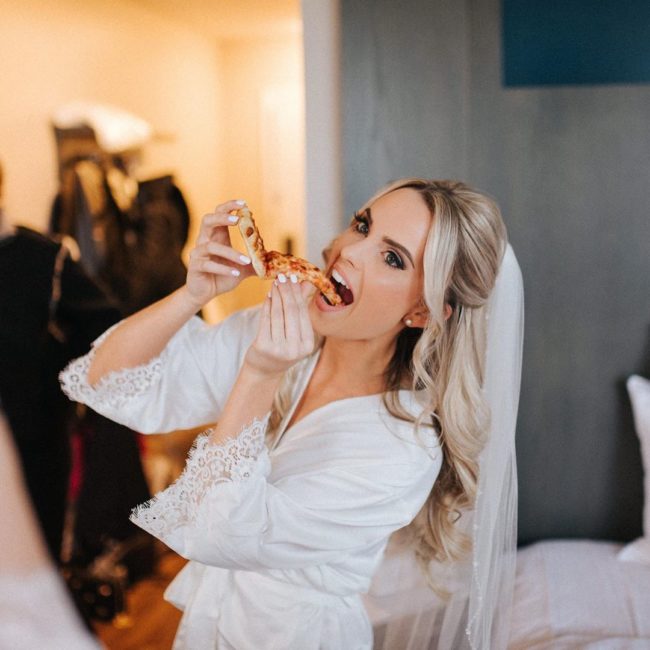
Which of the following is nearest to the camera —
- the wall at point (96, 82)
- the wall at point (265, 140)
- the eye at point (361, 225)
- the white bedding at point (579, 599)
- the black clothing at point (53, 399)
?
the eye at point (361, 225)

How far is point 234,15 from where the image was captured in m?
3.71

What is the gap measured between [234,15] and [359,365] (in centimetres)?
286

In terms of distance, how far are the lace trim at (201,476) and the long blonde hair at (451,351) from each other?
0.31m

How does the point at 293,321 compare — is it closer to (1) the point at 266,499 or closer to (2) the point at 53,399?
(1) the point at 266,499

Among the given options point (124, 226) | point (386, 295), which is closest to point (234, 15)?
point (124, 226)

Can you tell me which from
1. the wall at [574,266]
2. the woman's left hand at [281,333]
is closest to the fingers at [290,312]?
the woman's left hand at [281,333]

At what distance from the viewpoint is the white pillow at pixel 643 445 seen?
6.16 feet

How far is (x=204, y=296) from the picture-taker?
4.23 ft

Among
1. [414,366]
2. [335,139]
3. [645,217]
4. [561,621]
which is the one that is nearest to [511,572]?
[561,621]

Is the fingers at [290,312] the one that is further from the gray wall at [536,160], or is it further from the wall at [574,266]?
the wall at [574,266]

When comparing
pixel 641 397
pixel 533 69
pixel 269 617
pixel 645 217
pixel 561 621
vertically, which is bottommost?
pixel 561 621

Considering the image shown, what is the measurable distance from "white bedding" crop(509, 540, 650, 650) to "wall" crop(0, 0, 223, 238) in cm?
206

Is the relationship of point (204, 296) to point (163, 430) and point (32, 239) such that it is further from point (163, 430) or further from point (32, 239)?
point (32, 239)

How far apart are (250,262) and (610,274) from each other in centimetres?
111
